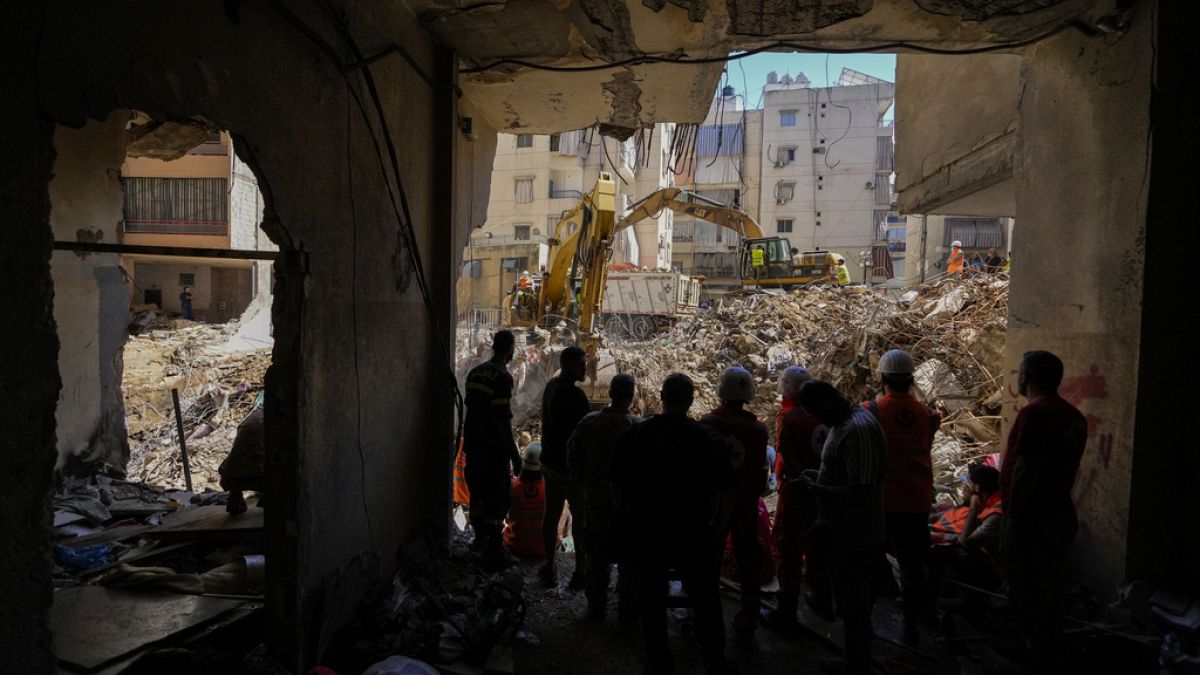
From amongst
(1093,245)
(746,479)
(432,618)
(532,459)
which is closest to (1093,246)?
(1093,245)

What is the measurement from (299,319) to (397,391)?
1.21 meters

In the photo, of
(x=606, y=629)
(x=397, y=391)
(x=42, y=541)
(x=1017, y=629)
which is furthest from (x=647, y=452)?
(x=1017, y=629)

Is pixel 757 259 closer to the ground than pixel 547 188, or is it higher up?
closer to the ground

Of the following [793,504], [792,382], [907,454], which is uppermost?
[792,382]

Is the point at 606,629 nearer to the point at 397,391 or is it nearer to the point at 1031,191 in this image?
the point at 397,391

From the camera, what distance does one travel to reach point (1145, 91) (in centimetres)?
332

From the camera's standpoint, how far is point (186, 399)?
10859mm

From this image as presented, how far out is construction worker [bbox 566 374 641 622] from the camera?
352 centimetres

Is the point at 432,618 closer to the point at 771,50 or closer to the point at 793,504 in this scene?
the point at 793,504

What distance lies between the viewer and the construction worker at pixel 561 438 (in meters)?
4.03

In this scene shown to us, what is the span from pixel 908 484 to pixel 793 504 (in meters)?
0.66

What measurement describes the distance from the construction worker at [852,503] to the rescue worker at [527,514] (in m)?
2.40

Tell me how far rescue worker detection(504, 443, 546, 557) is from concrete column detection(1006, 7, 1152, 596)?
11.6 ft

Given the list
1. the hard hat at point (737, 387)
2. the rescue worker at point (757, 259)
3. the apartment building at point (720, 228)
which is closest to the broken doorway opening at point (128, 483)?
the hard hat at point (737, 387)
